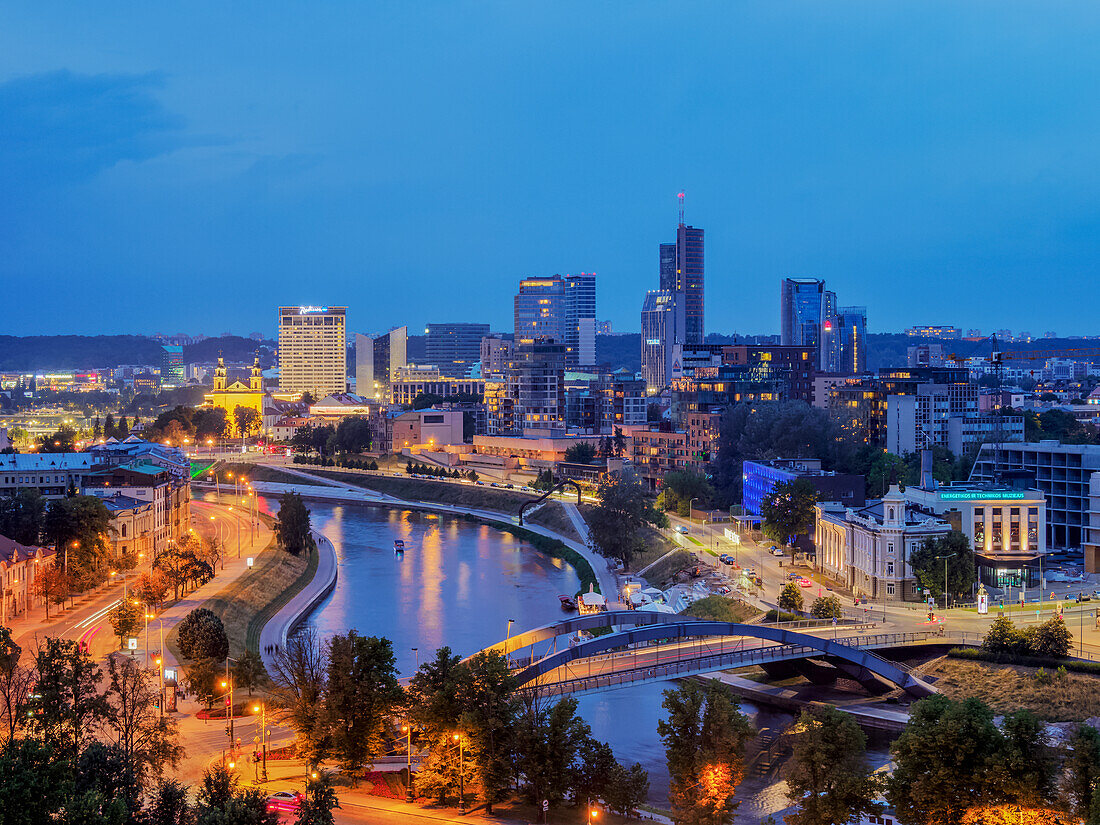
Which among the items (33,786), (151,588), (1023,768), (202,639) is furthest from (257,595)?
(1023,768)

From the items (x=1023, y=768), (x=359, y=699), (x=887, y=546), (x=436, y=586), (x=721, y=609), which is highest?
(x=887, y=546)

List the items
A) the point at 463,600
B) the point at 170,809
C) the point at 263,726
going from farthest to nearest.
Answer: the point at 463,600, the point at 263,726, the point at 170,809

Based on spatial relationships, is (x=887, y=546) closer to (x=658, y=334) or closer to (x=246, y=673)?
(x=246, y=673)

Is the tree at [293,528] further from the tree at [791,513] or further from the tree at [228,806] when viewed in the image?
the tree at [228,806]

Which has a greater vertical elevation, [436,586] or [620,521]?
[620,521]

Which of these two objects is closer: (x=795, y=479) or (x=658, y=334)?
(x=795, y=479)

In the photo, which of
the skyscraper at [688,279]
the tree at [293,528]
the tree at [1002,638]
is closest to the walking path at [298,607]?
the tree at [293,528]

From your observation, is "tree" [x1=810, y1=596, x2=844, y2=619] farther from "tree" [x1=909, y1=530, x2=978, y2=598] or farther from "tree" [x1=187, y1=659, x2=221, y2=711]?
"tree" [x1=187, y1=659, x2=221, y2=711]
